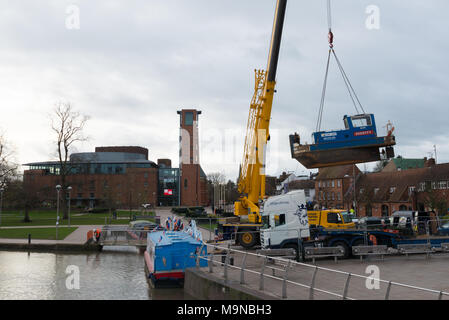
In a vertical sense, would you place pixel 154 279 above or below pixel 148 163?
below

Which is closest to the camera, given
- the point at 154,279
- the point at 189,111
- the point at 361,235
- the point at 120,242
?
the point at 154,279

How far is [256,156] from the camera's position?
2238 cm

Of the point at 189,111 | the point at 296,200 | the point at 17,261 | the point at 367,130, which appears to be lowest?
the point at 17,261

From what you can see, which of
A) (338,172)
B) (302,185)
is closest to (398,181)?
(338,172)

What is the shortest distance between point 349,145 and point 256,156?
6.01 meters

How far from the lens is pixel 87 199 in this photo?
91188mm

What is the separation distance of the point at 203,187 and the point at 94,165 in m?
27.7

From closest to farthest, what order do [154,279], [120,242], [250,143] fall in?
[154,279], [250,143], [120,242]

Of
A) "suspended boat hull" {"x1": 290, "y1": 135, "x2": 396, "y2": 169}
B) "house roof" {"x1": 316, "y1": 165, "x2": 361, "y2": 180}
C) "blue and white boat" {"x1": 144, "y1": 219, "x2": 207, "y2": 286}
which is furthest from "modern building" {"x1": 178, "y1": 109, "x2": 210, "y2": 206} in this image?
"blue and white boat" {"x1": 144, "y1": 219, "x2": 207, "y2": 286}

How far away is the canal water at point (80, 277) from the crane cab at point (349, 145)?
29.1ft

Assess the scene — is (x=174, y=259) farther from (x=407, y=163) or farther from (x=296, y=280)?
(x=407, y=163)

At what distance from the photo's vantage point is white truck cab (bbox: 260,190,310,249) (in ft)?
55.4

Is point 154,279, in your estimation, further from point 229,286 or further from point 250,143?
point 250,143
